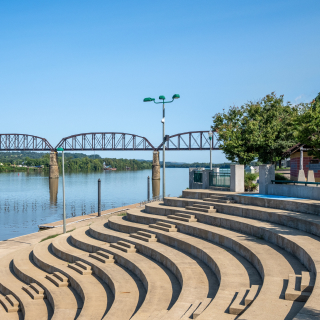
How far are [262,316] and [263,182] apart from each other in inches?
545

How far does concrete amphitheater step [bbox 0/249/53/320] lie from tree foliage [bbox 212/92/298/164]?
716 inches

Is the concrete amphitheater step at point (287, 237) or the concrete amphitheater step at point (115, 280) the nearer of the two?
the concrete amphitheater step at point (287, 237)

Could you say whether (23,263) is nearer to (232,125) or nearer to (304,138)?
(304,138)

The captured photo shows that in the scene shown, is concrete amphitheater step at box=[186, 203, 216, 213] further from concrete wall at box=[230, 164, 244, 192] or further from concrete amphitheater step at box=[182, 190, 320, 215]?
concrete wall at box=[230, 164, 244, 192]

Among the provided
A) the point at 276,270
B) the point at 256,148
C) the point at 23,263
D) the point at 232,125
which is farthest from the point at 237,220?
the point at 232,125

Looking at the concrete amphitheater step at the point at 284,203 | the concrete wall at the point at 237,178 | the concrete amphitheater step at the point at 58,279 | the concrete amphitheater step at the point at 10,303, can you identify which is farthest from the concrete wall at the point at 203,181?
the concrete amphitheater step at the point at 10,303

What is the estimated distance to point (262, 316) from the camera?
624 centimetres

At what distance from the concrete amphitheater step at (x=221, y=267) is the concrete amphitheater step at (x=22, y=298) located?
515cm

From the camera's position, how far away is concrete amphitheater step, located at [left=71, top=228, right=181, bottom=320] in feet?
29.3

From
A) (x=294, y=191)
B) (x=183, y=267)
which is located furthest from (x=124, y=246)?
(x=294, y=191)

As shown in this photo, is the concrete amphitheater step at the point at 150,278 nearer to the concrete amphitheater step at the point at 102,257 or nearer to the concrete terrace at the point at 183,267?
the concrete terrace at the point at 183,267

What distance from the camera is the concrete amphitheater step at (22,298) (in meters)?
11.1

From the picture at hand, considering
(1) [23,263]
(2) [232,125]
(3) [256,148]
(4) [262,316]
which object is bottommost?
(1) [23,263]

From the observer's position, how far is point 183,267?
11.2 metres
